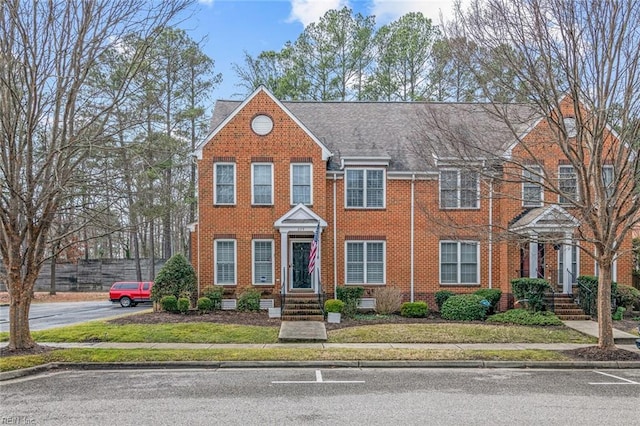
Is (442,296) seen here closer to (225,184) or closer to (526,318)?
(526,318)

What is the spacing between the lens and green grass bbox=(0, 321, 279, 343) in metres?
14.1

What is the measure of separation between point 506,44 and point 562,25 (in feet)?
4.09

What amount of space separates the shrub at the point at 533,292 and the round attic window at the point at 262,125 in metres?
11.7

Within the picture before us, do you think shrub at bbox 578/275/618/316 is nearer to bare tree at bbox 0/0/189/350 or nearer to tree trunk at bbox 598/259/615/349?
tree trunk at bbox 598/259/615/349

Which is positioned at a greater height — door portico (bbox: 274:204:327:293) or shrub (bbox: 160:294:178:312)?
door portico (bbox: 274:204:327:293)

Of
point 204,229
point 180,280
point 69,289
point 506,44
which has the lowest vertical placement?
point 69,289

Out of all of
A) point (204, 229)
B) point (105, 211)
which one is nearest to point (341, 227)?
point (204, 229)

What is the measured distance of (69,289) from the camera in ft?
138

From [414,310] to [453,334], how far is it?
4106mm

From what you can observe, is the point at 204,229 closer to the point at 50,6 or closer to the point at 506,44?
the point at 50,6

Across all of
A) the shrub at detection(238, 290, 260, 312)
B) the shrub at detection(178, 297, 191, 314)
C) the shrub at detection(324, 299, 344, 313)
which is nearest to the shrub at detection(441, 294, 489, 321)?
the shrub at detection(324, 299, 344, 313)

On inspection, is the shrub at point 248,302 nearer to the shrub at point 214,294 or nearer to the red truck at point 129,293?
the shrub at point 214,294

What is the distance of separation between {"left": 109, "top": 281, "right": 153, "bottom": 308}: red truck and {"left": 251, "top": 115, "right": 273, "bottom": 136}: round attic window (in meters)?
14.8

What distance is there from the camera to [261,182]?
20.3 m
